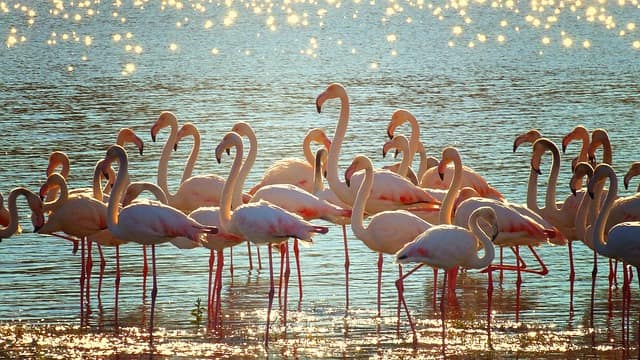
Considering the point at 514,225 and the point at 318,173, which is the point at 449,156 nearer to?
the point at 514,225

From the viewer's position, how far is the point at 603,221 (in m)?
9.91

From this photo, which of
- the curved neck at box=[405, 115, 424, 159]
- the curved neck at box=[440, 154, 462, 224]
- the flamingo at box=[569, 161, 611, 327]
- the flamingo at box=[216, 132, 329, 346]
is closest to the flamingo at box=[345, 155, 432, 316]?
the curved neck at box=[440, 154, 462, 224]

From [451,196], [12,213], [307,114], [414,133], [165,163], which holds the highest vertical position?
[414,133]

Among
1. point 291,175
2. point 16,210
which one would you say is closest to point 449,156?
point 291,175

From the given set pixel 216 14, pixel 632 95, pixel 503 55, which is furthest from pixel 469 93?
pixel 216 14

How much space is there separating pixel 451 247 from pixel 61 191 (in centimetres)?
346

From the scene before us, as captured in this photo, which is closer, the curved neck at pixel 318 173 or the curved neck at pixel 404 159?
the curved neck at pixel 318 173

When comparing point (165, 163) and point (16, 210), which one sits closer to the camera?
point (16, 210)

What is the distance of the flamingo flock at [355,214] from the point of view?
977 cm

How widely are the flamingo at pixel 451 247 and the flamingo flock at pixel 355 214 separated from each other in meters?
0.01

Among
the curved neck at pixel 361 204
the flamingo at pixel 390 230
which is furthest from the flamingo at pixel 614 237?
the curved neck at pixel 361 204

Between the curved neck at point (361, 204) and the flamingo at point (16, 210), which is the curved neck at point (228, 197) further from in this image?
the flamingo at point (16, 210)

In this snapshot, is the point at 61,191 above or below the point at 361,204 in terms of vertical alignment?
above

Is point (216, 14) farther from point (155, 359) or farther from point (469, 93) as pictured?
point (155, 359)
